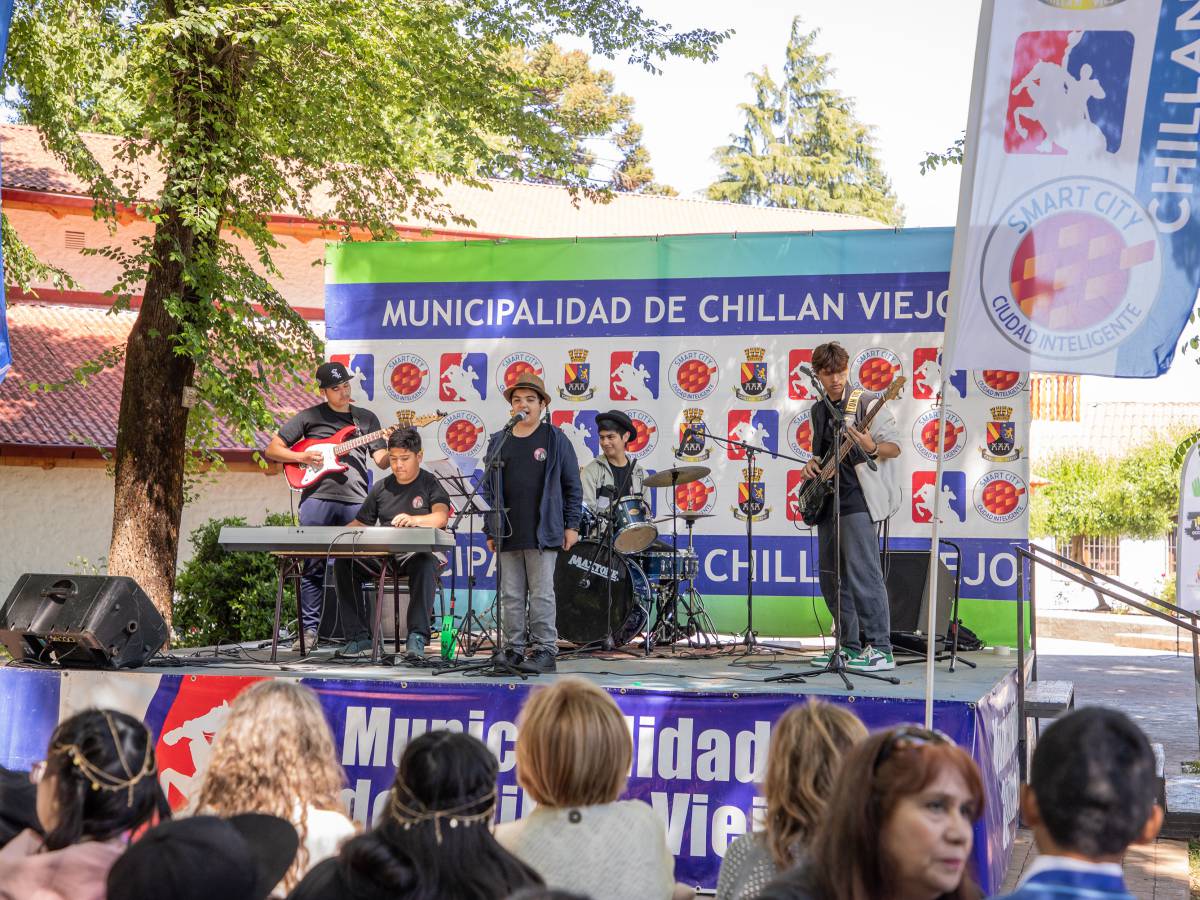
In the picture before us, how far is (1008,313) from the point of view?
16.7 feet

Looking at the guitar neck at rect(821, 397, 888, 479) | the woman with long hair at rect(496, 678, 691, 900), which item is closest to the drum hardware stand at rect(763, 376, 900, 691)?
the guitar neck at rect(821, 397, 888, 479)

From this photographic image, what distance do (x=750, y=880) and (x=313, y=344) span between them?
10281 millimetres

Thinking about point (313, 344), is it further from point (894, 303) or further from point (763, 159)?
point (763, 159)

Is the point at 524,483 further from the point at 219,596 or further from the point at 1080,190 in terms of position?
the point at 219,596

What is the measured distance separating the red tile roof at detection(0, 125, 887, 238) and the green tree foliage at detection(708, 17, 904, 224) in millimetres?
8178

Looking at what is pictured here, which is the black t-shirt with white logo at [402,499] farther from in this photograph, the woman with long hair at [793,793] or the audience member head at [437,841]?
the audience member head at [437,841]

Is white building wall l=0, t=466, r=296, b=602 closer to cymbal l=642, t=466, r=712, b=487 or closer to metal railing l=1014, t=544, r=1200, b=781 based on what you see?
cymbal l=642, t=466, r=712, b=487

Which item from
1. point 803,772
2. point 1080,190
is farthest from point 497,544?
point 803,772

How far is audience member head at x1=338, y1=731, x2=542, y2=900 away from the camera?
2.62 metres

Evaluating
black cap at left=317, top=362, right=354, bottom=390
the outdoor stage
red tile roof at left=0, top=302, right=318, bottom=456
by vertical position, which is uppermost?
red tile roof at left=0, top=302, right=318, bottom=456

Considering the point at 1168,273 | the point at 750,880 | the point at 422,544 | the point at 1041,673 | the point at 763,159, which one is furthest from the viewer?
the point at 763,159

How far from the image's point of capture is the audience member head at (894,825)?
7.73 ft

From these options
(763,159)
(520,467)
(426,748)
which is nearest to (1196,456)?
(520,467)

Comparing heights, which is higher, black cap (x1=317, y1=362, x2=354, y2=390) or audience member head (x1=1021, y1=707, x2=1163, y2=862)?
black cap (x1=317, y1=362, x2=354, y2=390)
